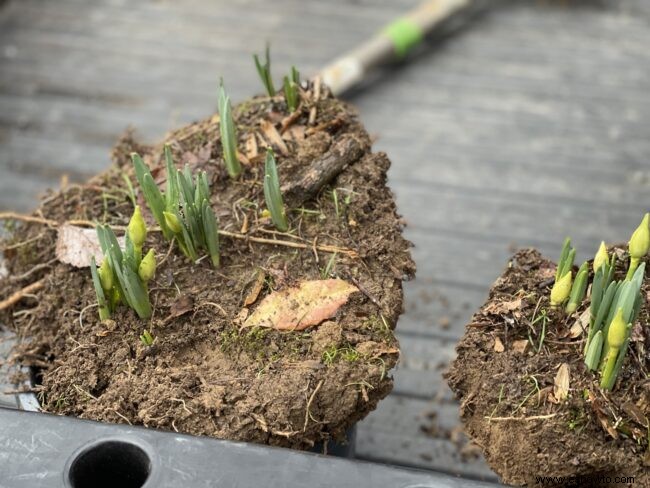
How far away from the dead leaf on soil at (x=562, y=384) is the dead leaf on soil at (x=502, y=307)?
0.47 feet

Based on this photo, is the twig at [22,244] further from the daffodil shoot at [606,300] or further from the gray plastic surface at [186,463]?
the daffodil shoot at [606,300]

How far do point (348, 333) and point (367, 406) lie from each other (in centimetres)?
14

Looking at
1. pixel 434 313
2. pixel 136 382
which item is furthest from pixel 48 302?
pixel 434 313

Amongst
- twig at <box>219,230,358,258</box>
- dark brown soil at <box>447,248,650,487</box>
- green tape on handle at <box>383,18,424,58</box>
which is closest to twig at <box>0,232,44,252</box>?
twig at <box>219,230,358,258</box>

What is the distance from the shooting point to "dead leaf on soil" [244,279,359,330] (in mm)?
1566

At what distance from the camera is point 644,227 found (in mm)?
1437

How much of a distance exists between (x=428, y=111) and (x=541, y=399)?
8.87 ft

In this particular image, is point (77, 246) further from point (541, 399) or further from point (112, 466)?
point (541, 399)

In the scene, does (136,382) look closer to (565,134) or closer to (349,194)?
(349,194)

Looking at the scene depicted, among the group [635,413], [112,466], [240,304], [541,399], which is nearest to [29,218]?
[240,304]

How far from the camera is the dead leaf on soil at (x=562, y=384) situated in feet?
4.59

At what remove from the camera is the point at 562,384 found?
1.41 m

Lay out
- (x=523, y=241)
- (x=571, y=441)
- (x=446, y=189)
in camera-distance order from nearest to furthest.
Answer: (x=571, y=441) → (x=523, y=241) → (x=446, y=189)

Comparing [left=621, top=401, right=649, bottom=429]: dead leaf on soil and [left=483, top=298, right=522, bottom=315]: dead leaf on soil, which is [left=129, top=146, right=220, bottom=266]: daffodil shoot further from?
[left=621, top=401, right=649, bottom=429]: dead leaf on soil
